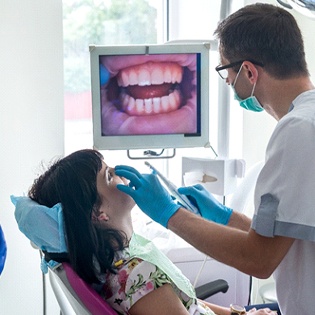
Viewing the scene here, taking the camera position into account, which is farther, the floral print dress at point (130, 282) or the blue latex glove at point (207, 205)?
the blue latex glove at point (207, 205)

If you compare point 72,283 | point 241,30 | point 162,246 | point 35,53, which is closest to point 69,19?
point 35,53

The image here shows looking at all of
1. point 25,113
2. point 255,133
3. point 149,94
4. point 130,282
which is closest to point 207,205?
point 130,282

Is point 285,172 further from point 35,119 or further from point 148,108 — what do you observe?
point 35,119

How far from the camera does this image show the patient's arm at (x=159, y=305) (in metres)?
1.58

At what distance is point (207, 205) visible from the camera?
1.90 m

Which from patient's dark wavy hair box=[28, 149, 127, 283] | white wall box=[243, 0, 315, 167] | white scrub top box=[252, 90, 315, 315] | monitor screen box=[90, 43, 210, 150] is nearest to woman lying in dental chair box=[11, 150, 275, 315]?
patient's dark wavy hair box=[28, 149, 127, 283]

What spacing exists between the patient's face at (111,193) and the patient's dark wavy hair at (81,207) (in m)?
0.02

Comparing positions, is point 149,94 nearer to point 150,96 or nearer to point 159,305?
point 150,96

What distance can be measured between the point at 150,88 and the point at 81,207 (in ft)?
2.80

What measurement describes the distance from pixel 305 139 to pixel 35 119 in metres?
1.24

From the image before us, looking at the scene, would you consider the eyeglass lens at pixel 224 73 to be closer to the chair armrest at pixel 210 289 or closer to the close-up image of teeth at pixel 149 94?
the close-up image of teeth at pixel 149 94

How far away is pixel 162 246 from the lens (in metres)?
2.52

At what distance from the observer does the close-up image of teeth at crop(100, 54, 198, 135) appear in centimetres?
232

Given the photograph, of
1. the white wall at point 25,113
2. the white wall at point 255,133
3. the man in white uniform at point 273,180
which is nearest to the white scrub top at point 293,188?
the man in white uniform at point 273,180
